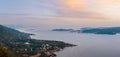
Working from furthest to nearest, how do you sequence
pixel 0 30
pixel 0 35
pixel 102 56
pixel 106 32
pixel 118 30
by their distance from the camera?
pixel 118 30 < pixel 106 32 < pixel 0 30 < pixel 0 35 < pixel 102 56

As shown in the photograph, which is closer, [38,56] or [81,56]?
[38,56]

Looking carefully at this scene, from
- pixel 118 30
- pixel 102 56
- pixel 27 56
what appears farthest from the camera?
pixel 118 30

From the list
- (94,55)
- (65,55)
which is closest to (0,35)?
(65,55)

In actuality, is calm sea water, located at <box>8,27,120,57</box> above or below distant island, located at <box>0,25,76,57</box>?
below

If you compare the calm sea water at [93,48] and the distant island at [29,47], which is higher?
the distant island at [29,47]

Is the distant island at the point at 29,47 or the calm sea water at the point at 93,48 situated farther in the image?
the calm sea water at the point at 93,48

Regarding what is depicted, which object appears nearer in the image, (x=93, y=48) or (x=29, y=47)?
(x=29, y=47)

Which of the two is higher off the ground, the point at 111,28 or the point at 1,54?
the point at 1,54

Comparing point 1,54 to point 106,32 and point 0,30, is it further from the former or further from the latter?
point 106,32

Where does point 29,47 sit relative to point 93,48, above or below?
above

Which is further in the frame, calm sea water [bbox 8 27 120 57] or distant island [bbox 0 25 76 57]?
calm sea water [bbox 8 27 120 57]
